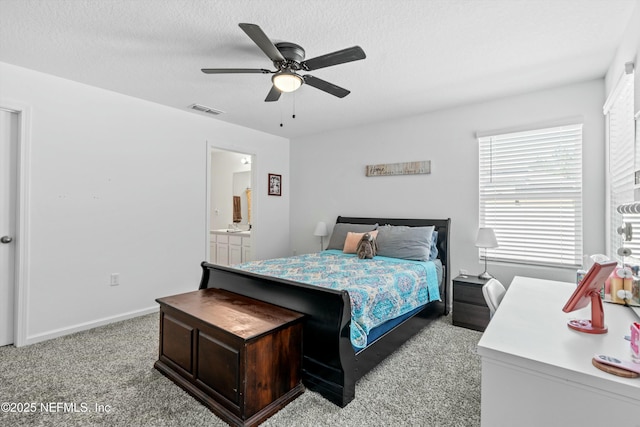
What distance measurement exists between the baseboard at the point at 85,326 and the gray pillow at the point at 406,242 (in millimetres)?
2814

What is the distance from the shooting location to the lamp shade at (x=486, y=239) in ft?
10.7

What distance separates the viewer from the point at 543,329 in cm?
128

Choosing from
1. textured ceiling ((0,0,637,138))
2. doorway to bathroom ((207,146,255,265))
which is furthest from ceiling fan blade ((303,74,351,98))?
doorway to bathroom ((207,146,255,265))

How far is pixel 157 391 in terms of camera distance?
6.75 feet

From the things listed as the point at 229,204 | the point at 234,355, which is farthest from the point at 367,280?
the point at 229,204

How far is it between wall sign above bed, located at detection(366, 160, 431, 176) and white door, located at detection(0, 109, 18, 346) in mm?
3846

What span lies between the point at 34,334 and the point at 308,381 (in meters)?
2.63

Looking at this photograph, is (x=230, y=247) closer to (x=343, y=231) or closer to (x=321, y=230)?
(x=321, y=230)

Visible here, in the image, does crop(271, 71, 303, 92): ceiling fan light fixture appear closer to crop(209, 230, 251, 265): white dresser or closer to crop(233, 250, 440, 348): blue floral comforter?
crop(233, 250, 440, 348): blue floral comforter

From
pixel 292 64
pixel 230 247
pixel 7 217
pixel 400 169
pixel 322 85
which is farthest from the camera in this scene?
pixel 230 247

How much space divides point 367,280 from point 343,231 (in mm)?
1853

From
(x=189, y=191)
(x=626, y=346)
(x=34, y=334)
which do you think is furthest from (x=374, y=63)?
(x=34, y=334)

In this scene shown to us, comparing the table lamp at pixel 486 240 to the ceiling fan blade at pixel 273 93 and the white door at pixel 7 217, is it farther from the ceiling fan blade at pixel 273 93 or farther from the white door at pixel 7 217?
the white door at pixel 7 217

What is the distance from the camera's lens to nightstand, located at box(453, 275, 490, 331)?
311 centimetres
